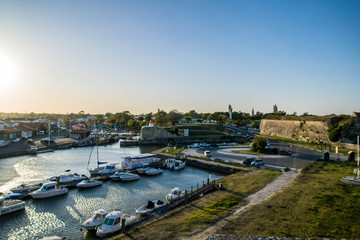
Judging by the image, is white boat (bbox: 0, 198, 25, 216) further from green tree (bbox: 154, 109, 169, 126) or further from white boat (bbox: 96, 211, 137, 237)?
green tree (bbox: 154, 109, 169, 126)

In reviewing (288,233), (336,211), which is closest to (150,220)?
(288,233)

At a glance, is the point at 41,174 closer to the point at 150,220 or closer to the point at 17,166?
the point at 17,166

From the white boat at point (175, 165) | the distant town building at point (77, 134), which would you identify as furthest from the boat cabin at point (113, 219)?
the distant town building at point (77, 134)

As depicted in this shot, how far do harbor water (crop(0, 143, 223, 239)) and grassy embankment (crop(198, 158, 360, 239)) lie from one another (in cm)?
923

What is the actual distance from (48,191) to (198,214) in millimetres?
15415

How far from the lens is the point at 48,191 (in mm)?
21281

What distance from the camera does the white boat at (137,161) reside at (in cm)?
3209

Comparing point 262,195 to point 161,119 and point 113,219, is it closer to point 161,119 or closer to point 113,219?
point 113,219

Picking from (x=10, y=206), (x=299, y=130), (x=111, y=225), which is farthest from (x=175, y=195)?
(x=299, y=130)

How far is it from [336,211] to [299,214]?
7.30ft

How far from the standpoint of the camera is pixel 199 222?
12.6 metres

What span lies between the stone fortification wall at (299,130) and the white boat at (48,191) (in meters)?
49.6

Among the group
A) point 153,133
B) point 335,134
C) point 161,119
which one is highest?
point 161,119

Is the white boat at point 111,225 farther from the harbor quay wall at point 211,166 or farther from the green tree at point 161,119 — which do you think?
the green tree at point 161,119
